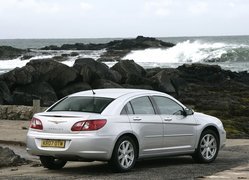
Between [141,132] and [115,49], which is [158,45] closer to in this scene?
[115,49]

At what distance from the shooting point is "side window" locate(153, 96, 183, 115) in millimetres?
11648

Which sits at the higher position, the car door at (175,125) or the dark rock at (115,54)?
the car door at (175,125)

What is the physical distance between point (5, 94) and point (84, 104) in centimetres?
1659

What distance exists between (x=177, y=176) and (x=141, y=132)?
1.11 m

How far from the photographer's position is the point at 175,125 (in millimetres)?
11656

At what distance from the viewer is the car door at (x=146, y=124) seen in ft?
36.0

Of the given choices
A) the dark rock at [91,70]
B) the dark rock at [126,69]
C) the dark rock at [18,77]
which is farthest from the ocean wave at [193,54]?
the dark rock at [18,77]

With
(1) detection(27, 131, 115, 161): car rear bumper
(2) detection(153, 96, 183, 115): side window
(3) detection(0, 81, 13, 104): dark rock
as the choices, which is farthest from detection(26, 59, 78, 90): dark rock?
(1) detection(27, 131, 115, 161): car rear bumper

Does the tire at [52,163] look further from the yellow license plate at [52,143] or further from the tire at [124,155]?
the tire at [124,155]

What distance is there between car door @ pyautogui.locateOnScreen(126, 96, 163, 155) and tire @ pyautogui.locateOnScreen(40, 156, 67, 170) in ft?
4.73

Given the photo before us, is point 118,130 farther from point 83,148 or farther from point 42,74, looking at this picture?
point 42,74

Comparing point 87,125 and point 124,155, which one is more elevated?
point 87,125

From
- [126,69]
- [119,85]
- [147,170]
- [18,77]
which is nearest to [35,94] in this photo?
[18,77]

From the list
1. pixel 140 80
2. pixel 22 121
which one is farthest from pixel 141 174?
pixel 140 80
